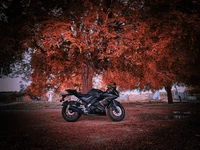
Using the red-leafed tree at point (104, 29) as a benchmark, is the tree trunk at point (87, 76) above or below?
below

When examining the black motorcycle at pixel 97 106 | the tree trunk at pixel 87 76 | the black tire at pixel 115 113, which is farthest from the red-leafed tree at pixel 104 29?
the black tire at pixel 115 113

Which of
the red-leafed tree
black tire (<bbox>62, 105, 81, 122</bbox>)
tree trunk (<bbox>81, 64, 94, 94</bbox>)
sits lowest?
black tire (<bbox>62, 105, 81, 122</bbox>)

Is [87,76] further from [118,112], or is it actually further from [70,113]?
[118,112]

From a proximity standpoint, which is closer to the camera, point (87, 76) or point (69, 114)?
point (69, 114)

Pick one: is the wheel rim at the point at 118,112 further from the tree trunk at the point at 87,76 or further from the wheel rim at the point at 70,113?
the tree trunk at the point at 87,76

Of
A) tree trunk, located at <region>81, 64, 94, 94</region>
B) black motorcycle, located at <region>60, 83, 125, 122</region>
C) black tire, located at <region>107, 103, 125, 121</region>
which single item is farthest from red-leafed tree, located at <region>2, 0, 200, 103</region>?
black tire, located at <region>107, 103, 125, 121</region>

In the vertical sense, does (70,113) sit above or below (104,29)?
below

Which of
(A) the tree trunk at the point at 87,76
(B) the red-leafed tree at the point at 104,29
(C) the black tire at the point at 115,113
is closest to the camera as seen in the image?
(C) the black tire at the point at 115,113

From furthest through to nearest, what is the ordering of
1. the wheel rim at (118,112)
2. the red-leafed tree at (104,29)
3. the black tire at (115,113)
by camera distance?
the red-leafed tree at (104,29)
the wheel rim at (118,112)
the black tire at (115,113)

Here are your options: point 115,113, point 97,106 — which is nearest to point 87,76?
point 97,106

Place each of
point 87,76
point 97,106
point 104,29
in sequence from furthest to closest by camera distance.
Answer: point 87,76, point 104,29, point 97,106

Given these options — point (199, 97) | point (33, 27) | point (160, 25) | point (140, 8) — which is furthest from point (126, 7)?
point (199, 97)

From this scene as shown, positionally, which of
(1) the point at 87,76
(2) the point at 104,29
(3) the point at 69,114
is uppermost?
(2) the point at 104,29

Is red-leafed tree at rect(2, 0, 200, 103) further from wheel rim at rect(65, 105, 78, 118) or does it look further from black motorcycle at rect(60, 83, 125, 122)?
wheel rim at rect(65, 105, 78, 118)
